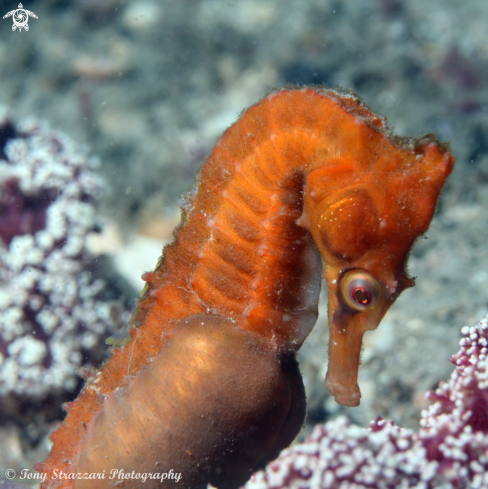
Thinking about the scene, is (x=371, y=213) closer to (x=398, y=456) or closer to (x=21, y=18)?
(x=398, y=456)

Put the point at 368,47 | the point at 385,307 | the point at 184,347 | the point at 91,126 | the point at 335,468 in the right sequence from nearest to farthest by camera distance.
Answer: the point at 335,468
the point at 385,307
the point at 184,347
the point at 91,126
the point at 368,47

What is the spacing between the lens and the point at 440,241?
13.3 feet

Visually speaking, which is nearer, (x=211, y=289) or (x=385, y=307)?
(x=385, y=307)

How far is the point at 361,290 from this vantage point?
1.86 metres

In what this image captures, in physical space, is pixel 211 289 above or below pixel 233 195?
below

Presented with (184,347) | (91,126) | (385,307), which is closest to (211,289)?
(184,347)

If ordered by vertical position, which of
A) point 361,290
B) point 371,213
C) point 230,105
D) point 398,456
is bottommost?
point 398,456

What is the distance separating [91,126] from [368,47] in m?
3.01

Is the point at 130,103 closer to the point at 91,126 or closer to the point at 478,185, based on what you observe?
the point at 91,126

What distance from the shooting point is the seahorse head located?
1799mm

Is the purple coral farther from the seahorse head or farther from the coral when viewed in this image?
the coral

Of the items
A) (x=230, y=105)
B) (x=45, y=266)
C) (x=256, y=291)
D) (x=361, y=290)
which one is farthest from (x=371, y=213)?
(x=45, y=266)

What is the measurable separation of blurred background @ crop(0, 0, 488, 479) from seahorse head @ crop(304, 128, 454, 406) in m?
1.89

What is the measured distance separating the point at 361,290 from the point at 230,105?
8.98 feet
